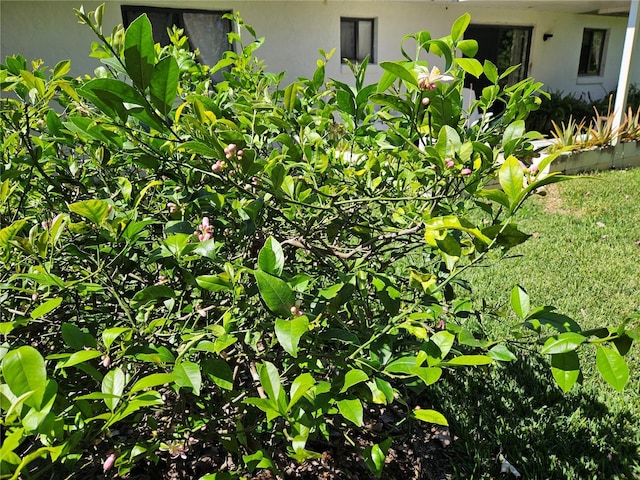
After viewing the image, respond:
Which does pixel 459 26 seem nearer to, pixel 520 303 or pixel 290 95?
pixel 290 95

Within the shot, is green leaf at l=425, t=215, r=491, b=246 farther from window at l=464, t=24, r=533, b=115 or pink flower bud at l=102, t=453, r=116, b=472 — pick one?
window at l=464, t=24, r=533, b=115

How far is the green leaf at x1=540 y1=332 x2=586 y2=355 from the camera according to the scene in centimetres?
89

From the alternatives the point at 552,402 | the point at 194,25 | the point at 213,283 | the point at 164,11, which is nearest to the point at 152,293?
the point at 213,283

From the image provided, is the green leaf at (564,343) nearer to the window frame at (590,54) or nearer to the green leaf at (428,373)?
the green leaf at (428,373)

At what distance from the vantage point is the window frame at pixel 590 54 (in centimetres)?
1309

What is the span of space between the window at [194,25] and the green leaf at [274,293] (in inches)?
284

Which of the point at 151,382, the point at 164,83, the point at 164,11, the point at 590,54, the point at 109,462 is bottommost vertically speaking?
the point at 109,462

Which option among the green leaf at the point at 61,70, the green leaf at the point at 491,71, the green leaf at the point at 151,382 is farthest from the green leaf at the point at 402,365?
the green leaf at the point at 61,70

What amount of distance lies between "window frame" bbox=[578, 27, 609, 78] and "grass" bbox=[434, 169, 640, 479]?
1103cm

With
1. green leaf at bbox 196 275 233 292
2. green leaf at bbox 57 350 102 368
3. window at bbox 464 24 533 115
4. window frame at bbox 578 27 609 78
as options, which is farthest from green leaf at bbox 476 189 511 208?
window frame at bbox 578 27 609 78

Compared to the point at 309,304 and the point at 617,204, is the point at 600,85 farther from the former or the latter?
the point at 309,304

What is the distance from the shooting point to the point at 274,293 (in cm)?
88

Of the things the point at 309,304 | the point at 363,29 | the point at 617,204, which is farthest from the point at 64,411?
the point at 363,29

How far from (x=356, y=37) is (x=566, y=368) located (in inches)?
382
